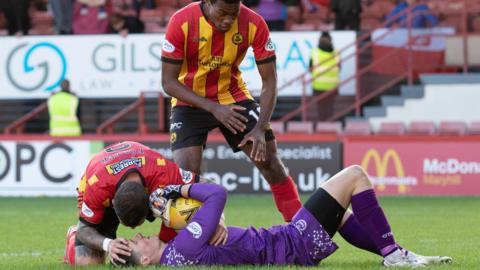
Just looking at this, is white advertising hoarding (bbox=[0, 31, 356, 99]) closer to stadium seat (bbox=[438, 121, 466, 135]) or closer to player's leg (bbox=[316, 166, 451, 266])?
stadium seat (bbox=[438, 121, 466, 135])

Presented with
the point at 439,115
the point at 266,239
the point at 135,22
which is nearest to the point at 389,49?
the point at 439,115

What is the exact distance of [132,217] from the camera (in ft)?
25.0

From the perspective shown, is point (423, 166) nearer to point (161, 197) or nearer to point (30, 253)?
point (30, 253)

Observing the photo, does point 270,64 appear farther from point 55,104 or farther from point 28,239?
point 55,104

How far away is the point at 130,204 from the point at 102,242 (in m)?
0.47

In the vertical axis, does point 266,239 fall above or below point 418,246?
above

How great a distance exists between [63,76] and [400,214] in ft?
27.7

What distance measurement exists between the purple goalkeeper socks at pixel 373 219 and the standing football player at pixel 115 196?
3.03 feet

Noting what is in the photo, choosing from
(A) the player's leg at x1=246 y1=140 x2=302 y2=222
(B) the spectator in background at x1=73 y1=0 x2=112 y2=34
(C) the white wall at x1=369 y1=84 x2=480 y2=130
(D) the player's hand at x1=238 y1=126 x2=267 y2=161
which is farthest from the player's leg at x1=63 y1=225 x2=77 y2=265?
(B) the spectator in background at x1=73 y1=0 x2=112 y2=34

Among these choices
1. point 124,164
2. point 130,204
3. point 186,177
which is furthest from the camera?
point 186,177

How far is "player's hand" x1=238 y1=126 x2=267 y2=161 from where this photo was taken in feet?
30.4

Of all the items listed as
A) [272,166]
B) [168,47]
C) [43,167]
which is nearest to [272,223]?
[272,166]

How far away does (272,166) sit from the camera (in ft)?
31.9

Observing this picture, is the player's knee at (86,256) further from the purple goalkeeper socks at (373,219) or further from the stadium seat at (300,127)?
the stadium seat at (300,127)
